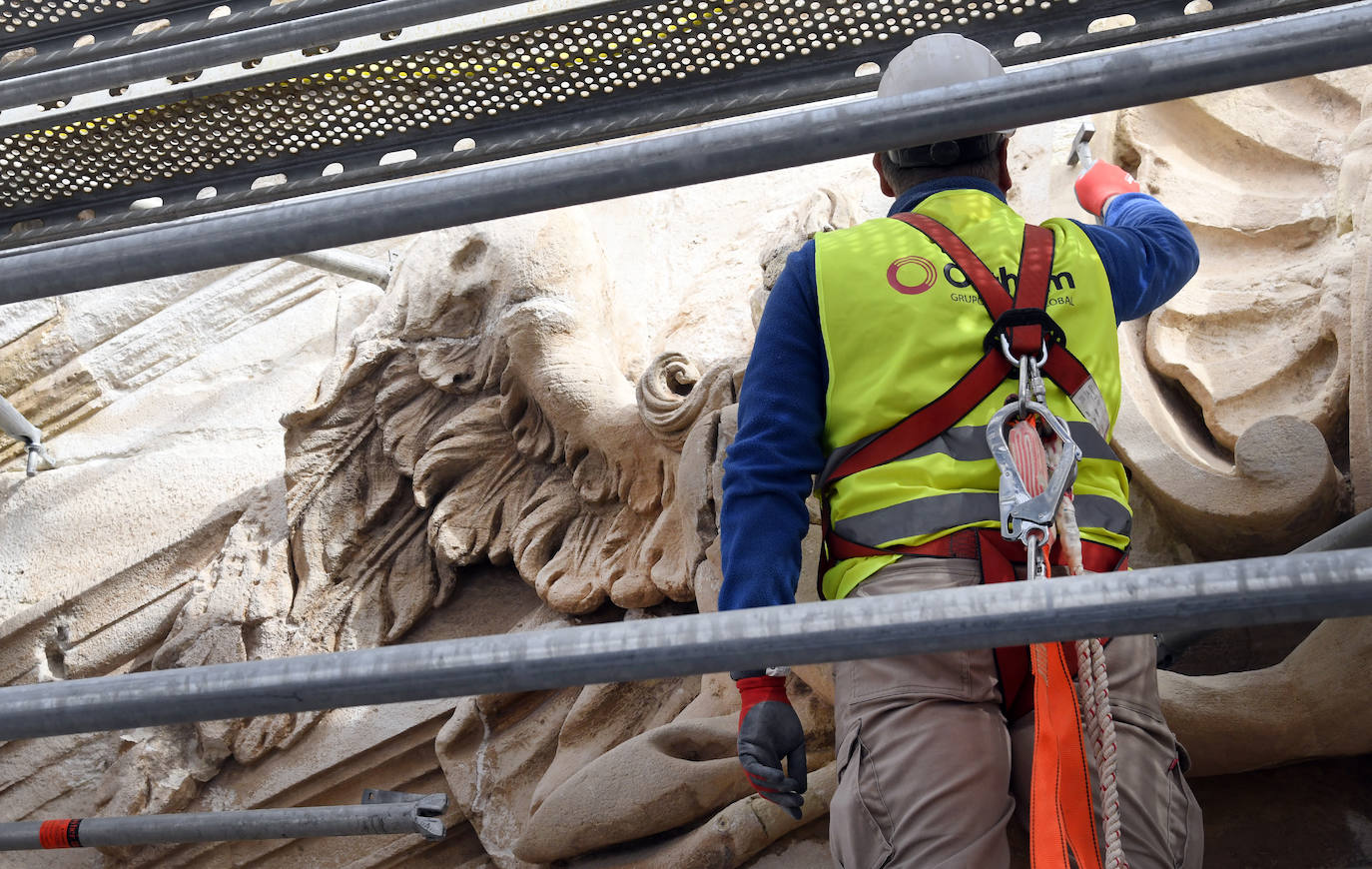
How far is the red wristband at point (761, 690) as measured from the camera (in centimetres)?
193

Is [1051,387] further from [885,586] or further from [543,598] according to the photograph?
[543,598]

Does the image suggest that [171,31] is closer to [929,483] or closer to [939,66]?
[939,66]

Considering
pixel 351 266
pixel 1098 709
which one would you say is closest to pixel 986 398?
pixel 1098 709

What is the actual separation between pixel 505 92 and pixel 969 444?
1.22 meters

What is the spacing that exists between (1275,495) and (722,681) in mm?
1051

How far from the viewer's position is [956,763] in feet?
5.54

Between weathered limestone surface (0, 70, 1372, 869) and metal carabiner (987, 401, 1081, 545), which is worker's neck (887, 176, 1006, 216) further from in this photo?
weathered limestone surface (0, 70, 1372, 869)

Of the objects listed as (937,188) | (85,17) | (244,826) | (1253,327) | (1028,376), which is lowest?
(244,826)

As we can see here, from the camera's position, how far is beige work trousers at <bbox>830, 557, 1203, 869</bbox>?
1.67 metres

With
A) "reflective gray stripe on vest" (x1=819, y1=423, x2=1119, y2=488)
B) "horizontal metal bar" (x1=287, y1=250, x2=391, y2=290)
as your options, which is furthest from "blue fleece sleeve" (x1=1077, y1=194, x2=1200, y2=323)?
"horizontal metal bar" (x1=287, y1=250, x2=391, y2=290)

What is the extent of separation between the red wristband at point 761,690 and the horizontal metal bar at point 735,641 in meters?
0.54

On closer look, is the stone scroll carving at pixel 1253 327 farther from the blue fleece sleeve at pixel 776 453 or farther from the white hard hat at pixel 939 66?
the blue fleece sleeve at pixel 776 453

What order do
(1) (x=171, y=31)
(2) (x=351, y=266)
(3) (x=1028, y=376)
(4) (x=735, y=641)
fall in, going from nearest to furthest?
(4) (x=735, y=641) < (3) (x=1028, y=376) < (1) (x=171, y=31) < (2) (x=351, y=266)

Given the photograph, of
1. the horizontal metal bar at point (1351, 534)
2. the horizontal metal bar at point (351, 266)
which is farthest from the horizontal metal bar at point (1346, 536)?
the horizontal metal bar at point (351, 266)
